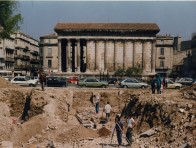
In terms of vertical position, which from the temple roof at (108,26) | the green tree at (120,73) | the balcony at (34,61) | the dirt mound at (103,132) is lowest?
the dirt mound at (103,132)

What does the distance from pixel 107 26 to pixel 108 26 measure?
0.19 metres

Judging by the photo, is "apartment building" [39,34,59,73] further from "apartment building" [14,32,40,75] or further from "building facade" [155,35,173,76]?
"building facade" [155,35,173,76]

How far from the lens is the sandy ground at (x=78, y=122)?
23.2 m

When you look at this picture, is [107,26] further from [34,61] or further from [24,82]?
[34,61]

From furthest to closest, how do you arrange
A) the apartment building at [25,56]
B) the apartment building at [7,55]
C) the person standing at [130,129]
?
the apartment building at [25,56]
the apartment building at [7,55]
the person standing at [130,129]

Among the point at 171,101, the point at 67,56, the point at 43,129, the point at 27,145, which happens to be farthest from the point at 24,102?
the point at 67,56

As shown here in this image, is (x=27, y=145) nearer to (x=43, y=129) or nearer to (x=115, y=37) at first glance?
(x=43, y=129)

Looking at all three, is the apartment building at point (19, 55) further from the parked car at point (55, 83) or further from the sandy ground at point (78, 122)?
the sandy ground at point (78, 122)

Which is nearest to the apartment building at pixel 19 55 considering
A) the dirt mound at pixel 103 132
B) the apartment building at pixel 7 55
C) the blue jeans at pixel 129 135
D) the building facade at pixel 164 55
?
the apartment building at pixel 7 55

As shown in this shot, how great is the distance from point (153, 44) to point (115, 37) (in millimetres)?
7377

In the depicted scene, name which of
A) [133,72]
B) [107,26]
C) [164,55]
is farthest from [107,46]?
[164,55]

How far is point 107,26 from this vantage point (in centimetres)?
7725

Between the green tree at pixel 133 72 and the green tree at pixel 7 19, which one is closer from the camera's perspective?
the green tree at pixel 7 19

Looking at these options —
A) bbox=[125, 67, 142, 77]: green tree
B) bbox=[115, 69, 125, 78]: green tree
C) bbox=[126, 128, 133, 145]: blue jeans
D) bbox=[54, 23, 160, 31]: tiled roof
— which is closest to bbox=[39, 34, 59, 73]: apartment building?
bbox=[54, 23, 160, 31]: tiled roof
